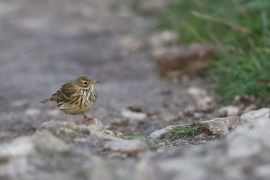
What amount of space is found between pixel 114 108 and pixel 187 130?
8.37ft

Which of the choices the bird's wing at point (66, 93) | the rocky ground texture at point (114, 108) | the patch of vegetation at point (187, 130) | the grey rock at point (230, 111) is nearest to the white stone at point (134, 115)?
the rocky ground texture at point (114, 108)

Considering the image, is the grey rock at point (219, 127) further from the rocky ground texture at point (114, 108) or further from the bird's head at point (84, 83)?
the bird's head at point (84, 83)

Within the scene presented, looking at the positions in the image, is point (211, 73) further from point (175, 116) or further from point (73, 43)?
point (73, 43)

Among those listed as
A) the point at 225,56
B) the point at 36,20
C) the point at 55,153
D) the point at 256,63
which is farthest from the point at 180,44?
the point at 55,153

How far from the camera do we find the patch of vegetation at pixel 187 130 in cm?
552

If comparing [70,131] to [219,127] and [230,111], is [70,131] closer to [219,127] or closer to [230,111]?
[219,127]

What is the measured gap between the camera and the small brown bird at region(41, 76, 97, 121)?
6.10 metres

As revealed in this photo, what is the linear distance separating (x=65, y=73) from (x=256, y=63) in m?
3.29

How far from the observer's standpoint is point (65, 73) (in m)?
10.3

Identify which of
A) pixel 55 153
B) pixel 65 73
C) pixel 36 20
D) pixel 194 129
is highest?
pixel 36 20

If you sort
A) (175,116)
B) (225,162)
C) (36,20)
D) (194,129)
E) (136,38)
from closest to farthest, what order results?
(225,162)
(194,129)
(175,116)
(136,38)
(36,20)

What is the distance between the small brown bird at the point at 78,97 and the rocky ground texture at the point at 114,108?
0.87 feet

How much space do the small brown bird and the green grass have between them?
74.3 inches

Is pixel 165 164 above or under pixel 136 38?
under
